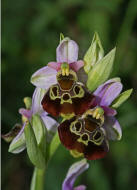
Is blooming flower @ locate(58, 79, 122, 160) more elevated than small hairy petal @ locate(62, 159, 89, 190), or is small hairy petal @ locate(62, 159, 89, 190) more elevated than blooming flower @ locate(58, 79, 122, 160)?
blooming flower @ locate(58, 79, 122, 160)

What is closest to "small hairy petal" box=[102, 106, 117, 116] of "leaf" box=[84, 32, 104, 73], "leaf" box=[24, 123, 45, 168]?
"leaf" box=[84, 32, 104, 73]

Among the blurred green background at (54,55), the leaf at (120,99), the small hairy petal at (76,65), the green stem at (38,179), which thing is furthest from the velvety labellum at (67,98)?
the blurred green background at (54,55)

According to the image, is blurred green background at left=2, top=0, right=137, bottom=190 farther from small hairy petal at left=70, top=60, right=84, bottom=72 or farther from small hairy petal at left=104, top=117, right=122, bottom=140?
small hairy petal at left=70, top=60, right=84, bottom=72

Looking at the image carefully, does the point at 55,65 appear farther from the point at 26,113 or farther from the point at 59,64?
the point at 26,113

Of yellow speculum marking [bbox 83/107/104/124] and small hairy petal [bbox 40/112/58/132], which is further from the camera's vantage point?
small hairy petal [bbox 40/112/58/132]

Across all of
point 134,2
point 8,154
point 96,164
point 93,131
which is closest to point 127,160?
point 96,164

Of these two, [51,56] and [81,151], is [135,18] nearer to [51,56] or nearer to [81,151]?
[51,56]
